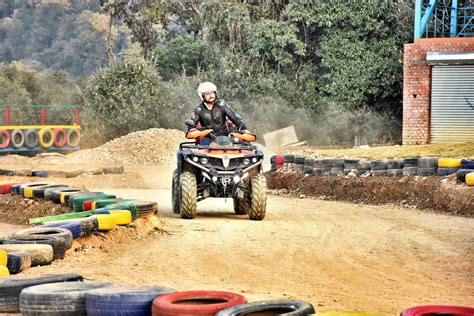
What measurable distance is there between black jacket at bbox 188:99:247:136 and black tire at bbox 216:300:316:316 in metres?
10.1

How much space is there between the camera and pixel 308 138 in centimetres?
3906

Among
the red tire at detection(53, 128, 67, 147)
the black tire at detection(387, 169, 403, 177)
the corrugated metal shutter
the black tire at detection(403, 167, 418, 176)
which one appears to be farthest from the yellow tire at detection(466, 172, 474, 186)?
the red tire at detection(53, 128, 67, 147)

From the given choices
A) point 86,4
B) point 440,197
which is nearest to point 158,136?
point 440,197

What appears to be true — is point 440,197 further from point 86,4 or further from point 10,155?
point 86,4

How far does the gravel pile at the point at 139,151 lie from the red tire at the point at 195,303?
23732mm

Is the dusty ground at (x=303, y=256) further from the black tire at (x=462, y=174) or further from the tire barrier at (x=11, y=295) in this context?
the tire barrier at (x=11, y=295)

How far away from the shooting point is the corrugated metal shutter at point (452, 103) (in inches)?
1275

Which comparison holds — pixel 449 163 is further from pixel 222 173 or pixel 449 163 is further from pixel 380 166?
pixel 222 173

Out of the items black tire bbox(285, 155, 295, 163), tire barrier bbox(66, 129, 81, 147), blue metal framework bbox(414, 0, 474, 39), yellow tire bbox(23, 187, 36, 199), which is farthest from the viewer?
tire barrier bbox(66, 129, 81, 147)

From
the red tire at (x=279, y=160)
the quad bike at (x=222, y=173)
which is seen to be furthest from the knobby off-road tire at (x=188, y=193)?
the red tire at (x=279, y=160)

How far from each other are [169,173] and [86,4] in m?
66.0

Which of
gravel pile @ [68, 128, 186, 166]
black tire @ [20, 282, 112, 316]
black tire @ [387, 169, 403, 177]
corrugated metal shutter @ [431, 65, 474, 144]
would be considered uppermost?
corrugated metal shutter @ [431, 65, 474, 144]

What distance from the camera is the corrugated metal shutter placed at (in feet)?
106

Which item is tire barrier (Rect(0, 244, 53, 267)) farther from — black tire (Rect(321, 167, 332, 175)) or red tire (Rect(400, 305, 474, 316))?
black tire (Rect(321, 167, 332, 175))
